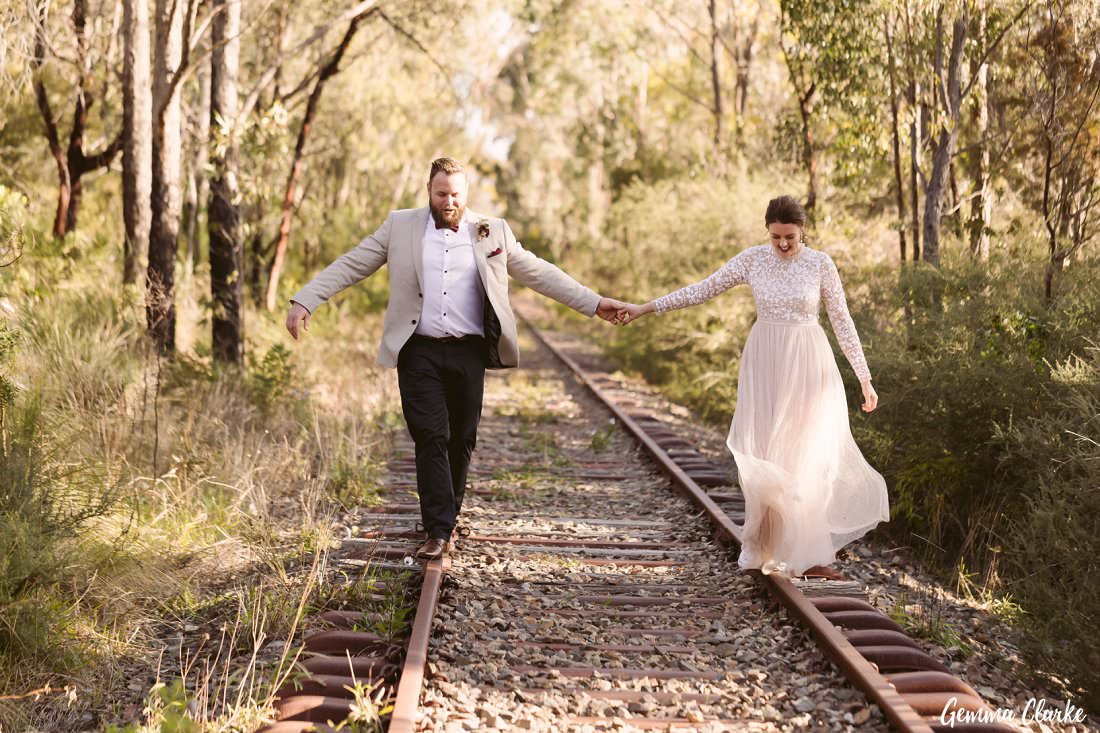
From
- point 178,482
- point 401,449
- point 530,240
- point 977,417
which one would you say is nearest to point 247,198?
point 401,449

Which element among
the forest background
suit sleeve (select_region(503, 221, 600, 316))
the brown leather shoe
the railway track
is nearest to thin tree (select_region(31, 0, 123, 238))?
the forest background

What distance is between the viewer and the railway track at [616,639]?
14.5ft

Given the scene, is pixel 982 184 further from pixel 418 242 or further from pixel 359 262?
pixel 359 262

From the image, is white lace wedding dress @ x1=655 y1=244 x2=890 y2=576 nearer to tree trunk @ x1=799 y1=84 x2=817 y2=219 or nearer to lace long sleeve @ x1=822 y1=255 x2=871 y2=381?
lace long sleeve @ x1=822 y1=255 x2=871 y2=381

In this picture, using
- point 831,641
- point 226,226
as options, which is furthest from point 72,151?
point 831,641

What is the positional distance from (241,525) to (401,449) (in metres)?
3.73

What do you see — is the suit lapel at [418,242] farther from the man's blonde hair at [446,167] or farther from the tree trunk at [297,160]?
the tree trunk at [297,160]

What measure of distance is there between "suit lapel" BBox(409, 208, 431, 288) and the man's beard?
2.8 inches

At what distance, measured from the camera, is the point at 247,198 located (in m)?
13.8

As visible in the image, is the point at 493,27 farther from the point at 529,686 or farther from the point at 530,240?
the point at 530,240

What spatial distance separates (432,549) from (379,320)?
18352 millimetres

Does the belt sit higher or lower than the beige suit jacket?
lower

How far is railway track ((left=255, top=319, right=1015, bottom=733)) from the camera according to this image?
443 centimetres

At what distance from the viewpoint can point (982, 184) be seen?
1105cm
